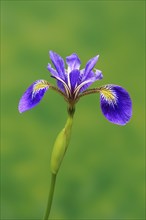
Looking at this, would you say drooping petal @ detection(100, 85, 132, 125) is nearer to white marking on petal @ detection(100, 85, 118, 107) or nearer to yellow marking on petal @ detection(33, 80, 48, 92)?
white marking on petal @ detection(100, 85, 118, 107)

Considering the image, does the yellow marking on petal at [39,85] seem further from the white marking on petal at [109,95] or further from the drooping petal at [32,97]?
the white marking on petal at [109,95]

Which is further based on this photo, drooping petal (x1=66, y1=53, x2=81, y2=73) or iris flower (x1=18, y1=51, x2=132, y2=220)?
drooping petal (x1=66, y1=53, x2=81, y2=73)

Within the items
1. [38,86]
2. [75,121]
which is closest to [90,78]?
[38,86]

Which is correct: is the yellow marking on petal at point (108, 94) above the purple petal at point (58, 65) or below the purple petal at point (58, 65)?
below

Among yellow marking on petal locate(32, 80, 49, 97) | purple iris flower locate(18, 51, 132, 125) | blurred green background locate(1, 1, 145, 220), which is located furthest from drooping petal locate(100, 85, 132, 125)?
blurred green background locate(1, 1, 145, 220)

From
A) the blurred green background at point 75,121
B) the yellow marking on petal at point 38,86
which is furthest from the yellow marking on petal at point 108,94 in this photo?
the blurred green background at point 75,121

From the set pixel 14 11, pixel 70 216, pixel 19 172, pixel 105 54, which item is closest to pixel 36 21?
pixel 14 11

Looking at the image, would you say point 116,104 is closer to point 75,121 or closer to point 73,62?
point 73,62
